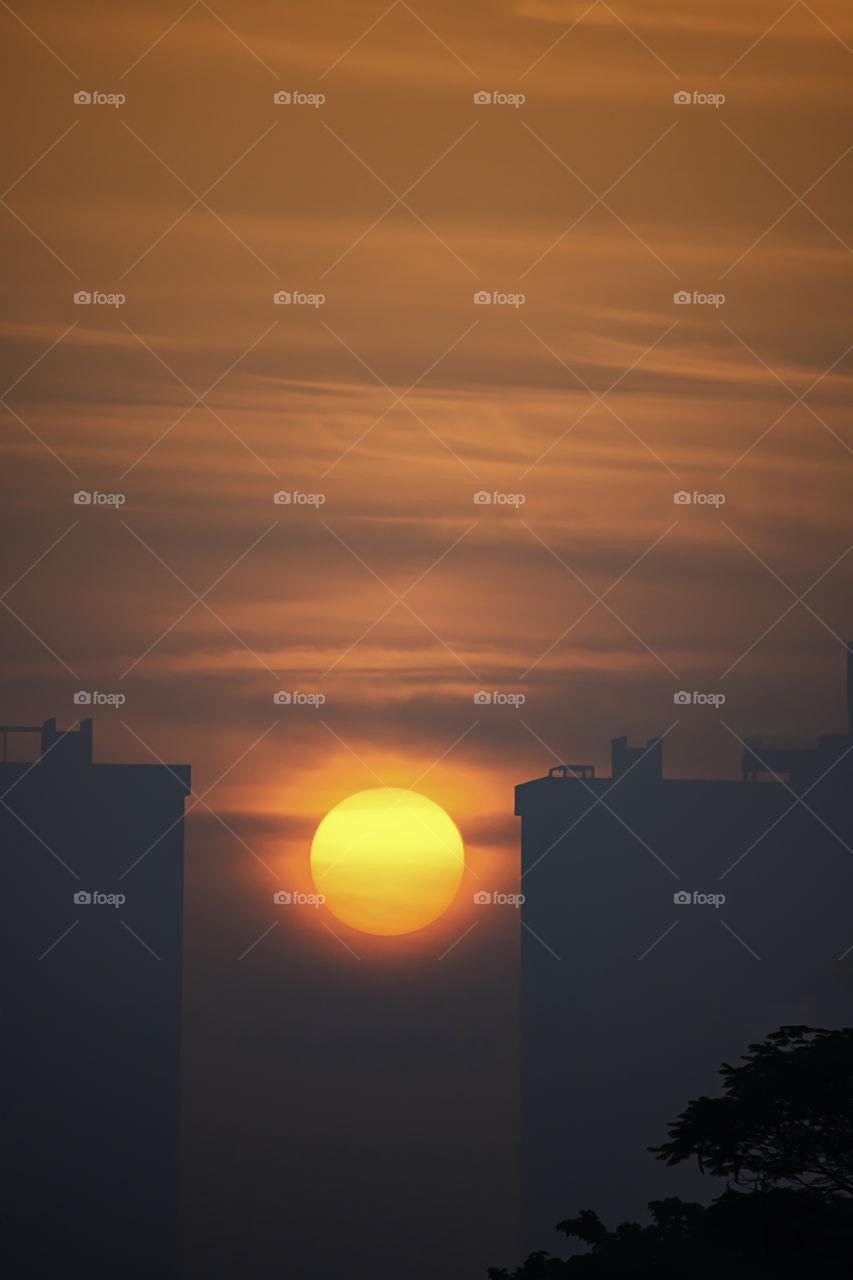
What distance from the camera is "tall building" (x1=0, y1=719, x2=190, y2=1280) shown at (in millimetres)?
47938

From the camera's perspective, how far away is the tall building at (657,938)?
50781mm

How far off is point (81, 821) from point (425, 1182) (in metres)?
20.6

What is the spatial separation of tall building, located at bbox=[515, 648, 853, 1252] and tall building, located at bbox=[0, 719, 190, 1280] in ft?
49.4

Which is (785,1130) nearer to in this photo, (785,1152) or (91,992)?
(785,1152)

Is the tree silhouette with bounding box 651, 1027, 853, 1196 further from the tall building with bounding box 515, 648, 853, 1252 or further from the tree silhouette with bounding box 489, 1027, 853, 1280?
the tall building with bounding box 515, 648, 853, 1252

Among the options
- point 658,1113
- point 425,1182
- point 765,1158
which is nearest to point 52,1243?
point 425,1182

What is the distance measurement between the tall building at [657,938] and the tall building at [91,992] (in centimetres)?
1507

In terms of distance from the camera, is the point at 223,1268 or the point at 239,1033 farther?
the point at 239,1033

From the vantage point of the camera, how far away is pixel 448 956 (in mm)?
50188

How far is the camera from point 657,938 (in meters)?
60.3

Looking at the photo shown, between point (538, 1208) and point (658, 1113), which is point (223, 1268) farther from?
point (658, 1113)

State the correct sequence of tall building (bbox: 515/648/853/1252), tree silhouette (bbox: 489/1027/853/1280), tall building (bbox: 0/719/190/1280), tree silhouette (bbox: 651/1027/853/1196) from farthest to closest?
tall building (bbox: 515/648/853/1252)
tall building (bbox: 0/719/190/1280)
tree silhouette (bbox: 651/1027/853/1196)
tree silhouette (bbox: 489/1027/853/1280)

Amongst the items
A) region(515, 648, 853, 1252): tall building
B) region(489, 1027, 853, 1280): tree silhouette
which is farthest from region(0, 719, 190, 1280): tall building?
region(489, 1027, 853, 1280): tree silhouette

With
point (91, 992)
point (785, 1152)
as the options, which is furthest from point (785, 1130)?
point (91, 992)
